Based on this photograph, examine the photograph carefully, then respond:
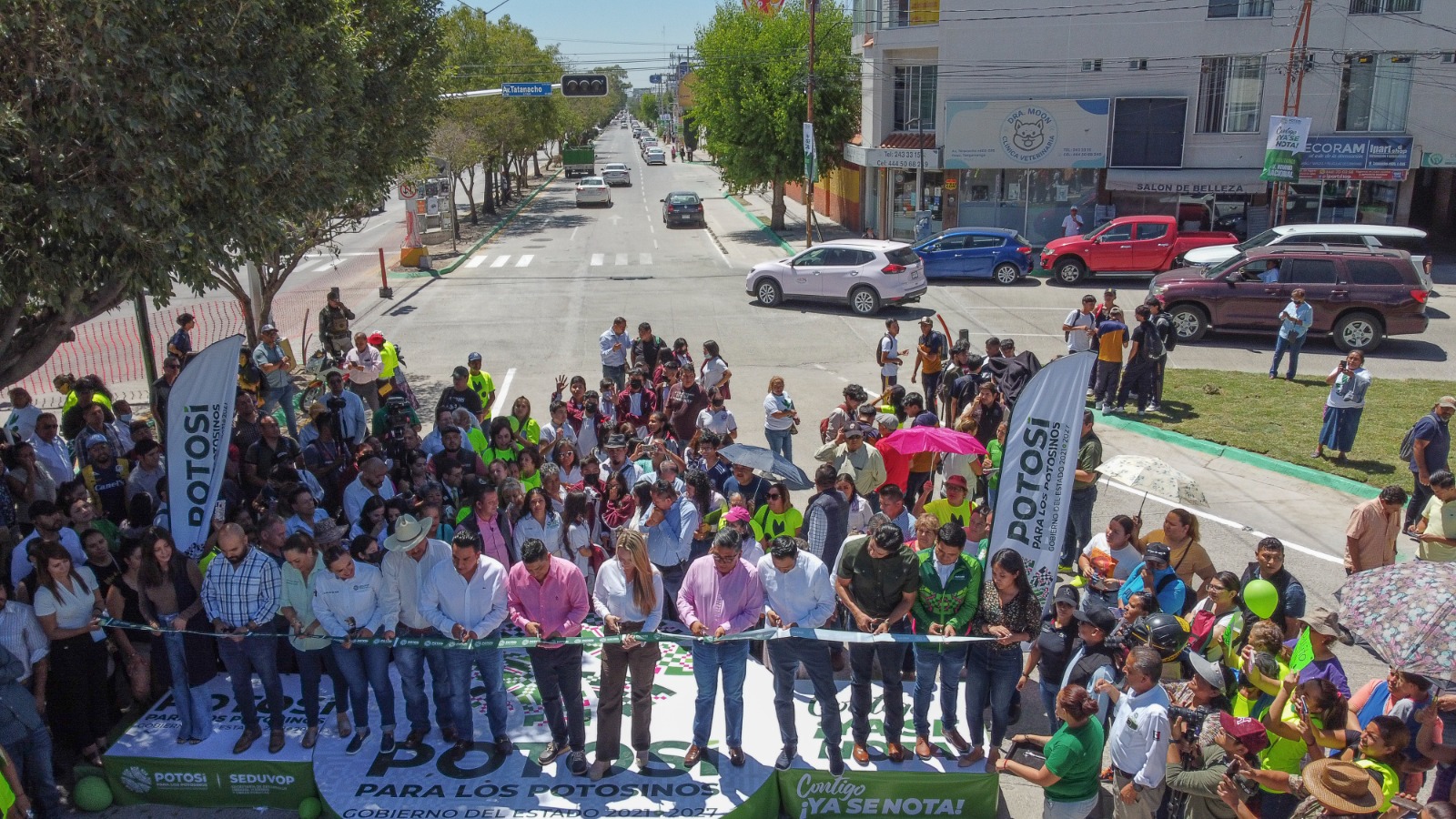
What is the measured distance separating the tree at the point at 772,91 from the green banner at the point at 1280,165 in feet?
43.9

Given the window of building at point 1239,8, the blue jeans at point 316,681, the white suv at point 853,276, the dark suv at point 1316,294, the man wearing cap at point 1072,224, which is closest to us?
the blue jeans at point 316,681

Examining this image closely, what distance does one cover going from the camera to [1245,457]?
13445 millimetres

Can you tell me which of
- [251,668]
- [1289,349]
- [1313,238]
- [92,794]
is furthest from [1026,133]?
[92,794]

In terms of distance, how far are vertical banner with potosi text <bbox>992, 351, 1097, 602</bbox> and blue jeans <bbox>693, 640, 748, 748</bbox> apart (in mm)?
1921

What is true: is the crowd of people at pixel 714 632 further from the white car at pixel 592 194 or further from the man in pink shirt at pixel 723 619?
the white car at pixel 592 194

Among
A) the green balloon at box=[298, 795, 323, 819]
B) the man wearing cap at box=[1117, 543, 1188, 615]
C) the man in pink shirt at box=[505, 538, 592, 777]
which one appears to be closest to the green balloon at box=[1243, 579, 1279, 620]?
the man wearing cap at box=[1117, 543, 1188, 615]

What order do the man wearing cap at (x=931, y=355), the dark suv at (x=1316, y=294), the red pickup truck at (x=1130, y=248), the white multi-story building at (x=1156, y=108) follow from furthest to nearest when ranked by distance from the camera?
1. the white multi-story building at (x=1156, y=108)
2. the red pickup truck at (x=1130, y=248)
3. the dark suv at (x=1316, y=294)
4. the man wearing cap at (x=931, y=355)

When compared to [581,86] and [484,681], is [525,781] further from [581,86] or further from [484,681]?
[581,86]

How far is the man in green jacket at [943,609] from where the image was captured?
6.60 m

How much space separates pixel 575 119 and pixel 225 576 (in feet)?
211

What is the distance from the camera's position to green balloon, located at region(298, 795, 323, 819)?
6.56 metres

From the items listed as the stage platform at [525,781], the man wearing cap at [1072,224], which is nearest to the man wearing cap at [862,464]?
the stage platform at [525,781]

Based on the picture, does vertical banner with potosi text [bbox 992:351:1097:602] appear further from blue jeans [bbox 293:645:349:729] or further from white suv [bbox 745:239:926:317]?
white suv [bbox 745:239:926:317]

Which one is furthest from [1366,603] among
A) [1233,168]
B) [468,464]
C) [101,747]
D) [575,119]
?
[575,119]
